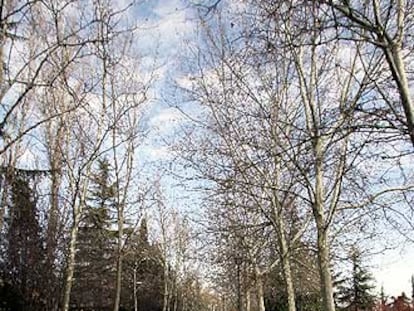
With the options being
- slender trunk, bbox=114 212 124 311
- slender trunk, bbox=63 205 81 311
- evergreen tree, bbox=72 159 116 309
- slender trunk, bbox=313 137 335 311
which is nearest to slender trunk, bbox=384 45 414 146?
slender trunk, bbox=313 137 335 311

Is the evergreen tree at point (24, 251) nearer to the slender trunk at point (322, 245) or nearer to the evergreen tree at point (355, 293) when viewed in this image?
the slender trunk at point (322, 245)

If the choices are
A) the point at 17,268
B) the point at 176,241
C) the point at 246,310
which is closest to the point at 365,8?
the point at 17,268

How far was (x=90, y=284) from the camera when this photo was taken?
106 ft

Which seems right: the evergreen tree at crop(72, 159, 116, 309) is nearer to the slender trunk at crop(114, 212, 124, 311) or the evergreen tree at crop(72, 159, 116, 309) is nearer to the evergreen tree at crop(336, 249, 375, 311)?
the slender trunk at crop(114, 212, 124, 311)

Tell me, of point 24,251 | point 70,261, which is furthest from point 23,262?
point 70,261

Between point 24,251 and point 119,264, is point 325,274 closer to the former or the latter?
point 119,264

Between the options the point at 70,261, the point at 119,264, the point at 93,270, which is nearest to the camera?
the point at 70,261

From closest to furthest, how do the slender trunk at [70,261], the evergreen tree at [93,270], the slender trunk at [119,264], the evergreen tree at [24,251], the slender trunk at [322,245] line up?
the slender trunk at [322,245] → the slender trunk at [70,261] → the slender trunk at [119,264] → the evergreen tree at [24,251] → the evergreen tree at [93,270]

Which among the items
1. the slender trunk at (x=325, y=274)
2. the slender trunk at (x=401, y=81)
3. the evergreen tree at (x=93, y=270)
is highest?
the evergreen tree at (x=93, y=270)

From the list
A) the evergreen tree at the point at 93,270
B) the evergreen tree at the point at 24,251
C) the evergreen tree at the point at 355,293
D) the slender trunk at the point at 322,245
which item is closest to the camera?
the slender trunk at the point at 322,245

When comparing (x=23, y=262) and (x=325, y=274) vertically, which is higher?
(x=23, y=262)

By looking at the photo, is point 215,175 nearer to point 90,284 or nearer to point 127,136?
point 127,136

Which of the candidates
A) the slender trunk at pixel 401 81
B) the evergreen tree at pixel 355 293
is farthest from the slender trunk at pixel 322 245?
the evergreen tree at pixel 355 293

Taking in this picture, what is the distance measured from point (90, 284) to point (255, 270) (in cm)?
1913
